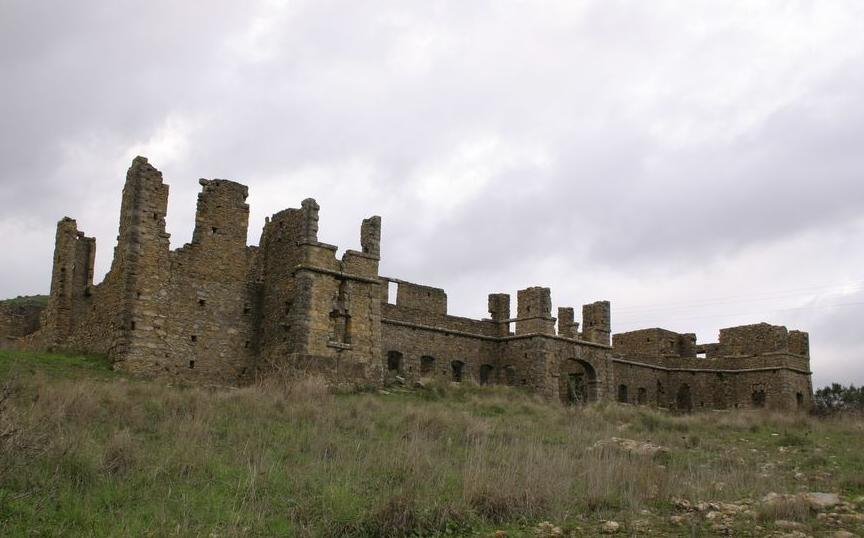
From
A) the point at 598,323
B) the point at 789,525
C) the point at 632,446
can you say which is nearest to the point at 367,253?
the point at 632,446

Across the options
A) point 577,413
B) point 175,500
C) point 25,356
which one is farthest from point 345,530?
point 577,413

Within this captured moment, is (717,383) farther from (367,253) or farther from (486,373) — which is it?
(367,253)

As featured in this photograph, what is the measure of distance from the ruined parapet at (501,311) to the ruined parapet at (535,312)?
645mm

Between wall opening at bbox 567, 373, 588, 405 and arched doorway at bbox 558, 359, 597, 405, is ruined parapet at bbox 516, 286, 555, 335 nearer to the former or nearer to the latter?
arched doorway at bbox 558, 359, 597, 405

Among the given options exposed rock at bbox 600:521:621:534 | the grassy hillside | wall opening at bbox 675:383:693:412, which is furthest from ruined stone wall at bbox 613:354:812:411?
exposed rock at bbox 600:521:621:534

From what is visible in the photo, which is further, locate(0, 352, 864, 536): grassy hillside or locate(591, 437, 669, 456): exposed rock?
locate(591, 437, 669, 456): exposed rock

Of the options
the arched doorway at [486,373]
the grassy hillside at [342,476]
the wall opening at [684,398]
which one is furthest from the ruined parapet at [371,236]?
the wall opening at [684,398]

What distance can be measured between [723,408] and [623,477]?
29.3 m

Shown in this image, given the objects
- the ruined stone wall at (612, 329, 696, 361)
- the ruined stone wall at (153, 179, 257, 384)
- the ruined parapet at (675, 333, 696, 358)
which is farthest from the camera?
the ruined parapet at (675, 333, 696, 358)

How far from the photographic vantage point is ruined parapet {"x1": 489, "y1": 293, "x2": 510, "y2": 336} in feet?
107

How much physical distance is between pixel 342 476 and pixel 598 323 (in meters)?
25.1

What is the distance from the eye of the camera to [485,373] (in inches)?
1268

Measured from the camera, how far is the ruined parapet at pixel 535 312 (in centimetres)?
3116

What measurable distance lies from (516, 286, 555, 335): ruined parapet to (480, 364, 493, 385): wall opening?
179 cm
